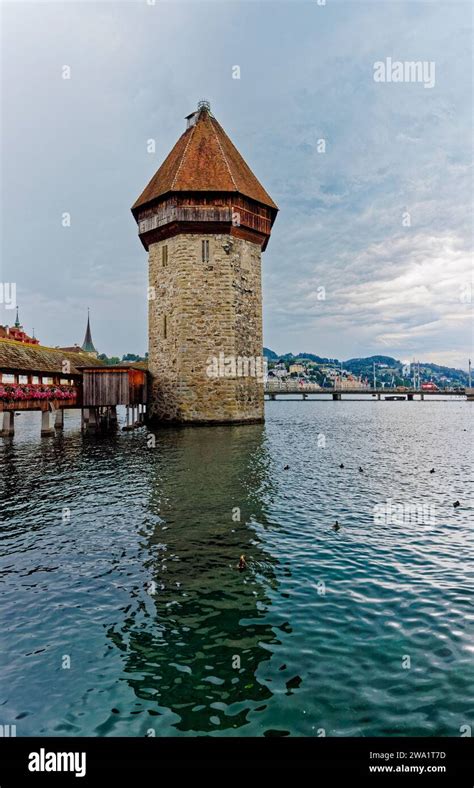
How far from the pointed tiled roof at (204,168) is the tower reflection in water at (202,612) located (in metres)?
23.6

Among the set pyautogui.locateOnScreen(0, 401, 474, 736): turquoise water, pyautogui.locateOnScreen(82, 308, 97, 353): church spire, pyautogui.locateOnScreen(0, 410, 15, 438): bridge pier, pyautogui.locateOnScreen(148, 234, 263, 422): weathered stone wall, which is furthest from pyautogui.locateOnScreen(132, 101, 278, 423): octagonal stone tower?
pyautogui.locateOnScreen(82, 308, 97, 353): church spire

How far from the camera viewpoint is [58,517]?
9602mm

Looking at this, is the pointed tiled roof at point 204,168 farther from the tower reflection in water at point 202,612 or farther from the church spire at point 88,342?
the church spire at point 88,342

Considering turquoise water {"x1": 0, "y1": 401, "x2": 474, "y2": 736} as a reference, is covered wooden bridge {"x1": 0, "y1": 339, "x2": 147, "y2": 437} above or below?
above

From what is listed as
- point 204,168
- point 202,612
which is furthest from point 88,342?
point 202,612

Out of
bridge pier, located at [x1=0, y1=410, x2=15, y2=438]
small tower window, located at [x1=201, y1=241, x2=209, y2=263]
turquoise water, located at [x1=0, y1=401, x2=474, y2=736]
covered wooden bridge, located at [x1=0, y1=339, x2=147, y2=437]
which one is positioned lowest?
turquoise water, located at [x1=0, y1=401, x2=474, y2=736]

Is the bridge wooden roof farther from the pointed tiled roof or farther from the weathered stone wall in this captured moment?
the pointed tiled roof

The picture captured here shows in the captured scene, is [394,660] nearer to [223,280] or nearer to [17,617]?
[17,617]

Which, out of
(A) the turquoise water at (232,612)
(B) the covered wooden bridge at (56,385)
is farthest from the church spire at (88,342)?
(A) the turquoise water at (232,612)

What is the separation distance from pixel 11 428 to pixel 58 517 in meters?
18.9

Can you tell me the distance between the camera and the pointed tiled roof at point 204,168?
29438mm

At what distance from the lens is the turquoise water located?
3.85 meters
